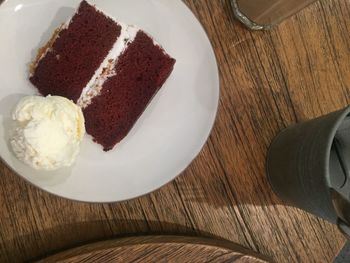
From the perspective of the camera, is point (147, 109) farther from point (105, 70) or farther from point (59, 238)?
point (59, 238)

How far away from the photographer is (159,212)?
1.05 metres

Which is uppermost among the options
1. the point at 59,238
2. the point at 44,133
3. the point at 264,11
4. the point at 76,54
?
the point at 264,11

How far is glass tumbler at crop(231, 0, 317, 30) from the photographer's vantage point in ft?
3.46

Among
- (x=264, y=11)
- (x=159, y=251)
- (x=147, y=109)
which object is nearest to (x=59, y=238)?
(x=159, y=251)

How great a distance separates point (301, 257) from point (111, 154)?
1.73 feet

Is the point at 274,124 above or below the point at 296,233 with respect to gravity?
above

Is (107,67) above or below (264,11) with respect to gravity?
below

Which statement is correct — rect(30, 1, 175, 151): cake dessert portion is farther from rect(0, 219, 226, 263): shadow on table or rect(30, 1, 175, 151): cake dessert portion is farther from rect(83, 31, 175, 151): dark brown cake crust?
rect(0, 219, 226, 263): shadow on table

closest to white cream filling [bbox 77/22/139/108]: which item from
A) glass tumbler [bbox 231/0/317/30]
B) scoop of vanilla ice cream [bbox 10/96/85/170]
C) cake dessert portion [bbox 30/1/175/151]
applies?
cake dessert portion [bbox 30/1/175/151]

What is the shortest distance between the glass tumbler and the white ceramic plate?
0.39ft

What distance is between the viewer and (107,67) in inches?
42.4

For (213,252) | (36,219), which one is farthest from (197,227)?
(36,219)

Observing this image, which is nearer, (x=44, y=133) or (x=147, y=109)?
(x=44, y=133)

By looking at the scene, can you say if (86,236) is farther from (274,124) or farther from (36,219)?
(274,124)
